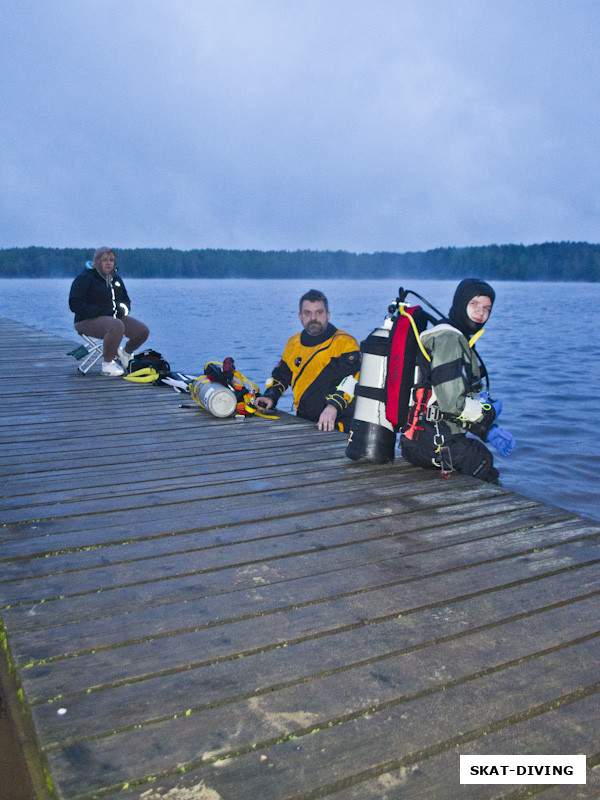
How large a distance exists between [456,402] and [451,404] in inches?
1.2

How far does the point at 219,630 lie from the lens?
2297 mm

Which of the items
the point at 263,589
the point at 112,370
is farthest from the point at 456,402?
the point at 112,370

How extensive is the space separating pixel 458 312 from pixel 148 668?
2.76 metres

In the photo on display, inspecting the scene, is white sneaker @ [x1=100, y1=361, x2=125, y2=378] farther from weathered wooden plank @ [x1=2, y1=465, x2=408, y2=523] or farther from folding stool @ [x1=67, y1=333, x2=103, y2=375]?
weathered wooden plank @ [x1=2, y1=465, x2=408, y2=523]

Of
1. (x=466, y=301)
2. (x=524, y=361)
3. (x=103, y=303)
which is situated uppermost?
(x=466, y=301)

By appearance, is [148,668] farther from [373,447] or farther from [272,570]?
[373,447]

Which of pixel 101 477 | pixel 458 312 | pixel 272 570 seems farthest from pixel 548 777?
pixel 101 477

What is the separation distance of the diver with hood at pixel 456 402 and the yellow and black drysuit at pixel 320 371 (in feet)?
4.09

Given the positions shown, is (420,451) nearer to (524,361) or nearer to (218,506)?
(218,506)

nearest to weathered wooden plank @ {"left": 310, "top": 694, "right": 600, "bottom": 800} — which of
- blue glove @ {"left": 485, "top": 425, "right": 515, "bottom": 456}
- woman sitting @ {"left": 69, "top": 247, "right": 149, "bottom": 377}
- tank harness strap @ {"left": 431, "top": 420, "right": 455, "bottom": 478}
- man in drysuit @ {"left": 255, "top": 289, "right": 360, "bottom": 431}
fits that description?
blue glove @ {"left": 485, "top": 425, "right": 515, "bottom": 456}

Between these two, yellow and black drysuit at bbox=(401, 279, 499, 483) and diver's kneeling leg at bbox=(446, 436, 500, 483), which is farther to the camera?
diver's kneeling leg at bbox=(446, 436, 500, 483)

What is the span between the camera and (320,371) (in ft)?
18.0

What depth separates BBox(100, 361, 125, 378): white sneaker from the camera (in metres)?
7.97

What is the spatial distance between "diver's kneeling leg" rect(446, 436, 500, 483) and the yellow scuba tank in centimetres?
41
